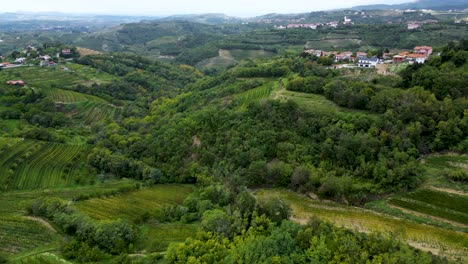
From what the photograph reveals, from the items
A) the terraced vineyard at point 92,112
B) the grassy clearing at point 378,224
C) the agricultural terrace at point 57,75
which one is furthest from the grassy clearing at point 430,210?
the agricultural terrace at point 57,75

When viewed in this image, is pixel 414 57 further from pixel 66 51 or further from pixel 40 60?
pixel 66 51

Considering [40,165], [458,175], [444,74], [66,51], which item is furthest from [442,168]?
[66,51]

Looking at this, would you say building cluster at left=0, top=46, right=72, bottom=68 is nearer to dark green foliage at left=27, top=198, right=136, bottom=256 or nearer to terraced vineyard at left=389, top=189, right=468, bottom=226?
dark green foliage at left=27, top=198, right=136, bottom=256

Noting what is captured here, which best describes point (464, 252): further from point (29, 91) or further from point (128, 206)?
point (29, 91)

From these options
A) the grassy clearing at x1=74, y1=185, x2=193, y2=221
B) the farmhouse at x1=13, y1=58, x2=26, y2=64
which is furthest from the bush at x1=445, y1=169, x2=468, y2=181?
the farmhouse at x1=13, y1=58, x2=26, y2=64

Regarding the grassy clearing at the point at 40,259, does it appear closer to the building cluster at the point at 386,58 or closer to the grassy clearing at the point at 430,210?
the grassy clearing at the point at 430,210

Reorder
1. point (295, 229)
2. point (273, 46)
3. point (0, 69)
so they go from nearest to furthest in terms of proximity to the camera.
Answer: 1. point (295, 229)
2. point (0, 69)
3. point (273, 46)

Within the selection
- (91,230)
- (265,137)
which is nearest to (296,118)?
(265,137)
